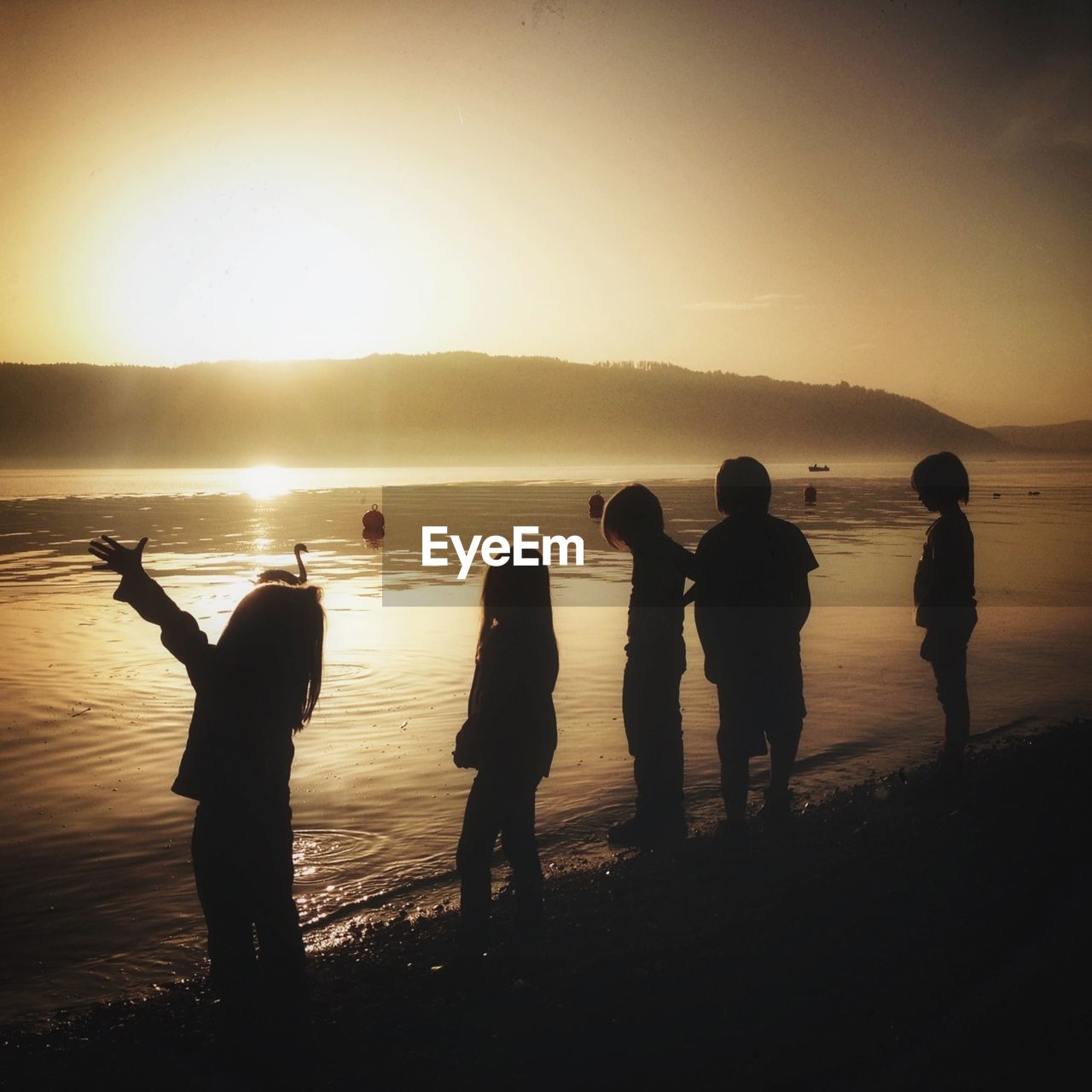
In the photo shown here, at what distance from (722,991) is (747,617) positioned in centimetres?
245

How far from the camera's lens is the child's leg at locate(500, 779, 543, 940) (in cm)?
501

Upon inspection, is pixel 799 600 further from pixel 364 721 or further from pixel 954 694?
pixel 364 721

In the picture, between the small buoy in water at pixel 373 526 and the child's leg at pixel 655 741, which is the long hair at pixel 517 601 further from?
the small buoy in water at pixel 373 526

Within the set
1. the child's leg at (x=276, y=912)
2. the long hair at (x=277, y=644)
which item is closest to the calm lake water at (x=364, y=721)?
the child's leg at (x=276, y=912)

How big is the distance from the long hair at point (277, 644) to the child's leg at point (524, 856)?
1.20 m

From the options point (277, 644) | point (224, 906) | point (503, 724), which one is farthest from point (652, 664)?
point (224, 906)

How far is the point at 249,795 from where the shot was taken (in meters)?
4.14

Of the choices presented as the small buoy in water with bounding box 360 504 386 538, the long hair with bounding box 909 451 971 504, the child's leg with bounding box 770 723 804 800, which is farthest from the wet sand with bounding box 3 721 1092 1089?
the small buoy in water with bounding box 360 504 386 538

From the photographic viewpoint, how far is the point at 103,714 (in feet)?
33.5

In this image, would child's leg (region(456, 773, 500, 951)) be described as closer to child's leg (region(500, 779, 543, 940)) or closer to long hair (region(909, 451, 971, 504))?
child's leg (region(500, 779, 543, 940))

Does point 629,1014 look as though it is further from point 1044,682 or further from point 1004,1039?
point 1044,682

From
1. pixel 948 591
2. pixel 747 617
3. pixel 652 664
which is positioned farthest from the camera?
pixel 948 591

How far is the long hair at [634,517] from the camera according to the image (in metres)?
6.43

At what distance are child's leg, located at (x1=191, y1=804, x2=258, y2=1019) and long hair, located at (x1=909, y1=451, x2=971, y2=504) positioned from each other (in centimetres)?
511
